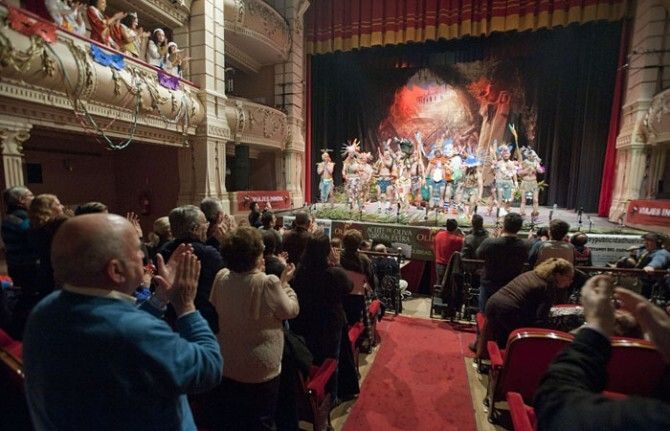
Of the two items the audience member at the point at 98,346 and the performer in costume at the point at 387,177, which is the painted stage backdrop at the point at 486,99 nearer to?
the performer in costume at the point at 387,177

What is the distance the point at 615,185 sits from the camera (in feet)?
33.7

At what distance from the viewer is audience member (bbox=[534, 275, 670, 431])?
26.5 inches

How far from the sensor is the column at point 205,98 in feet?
29.1

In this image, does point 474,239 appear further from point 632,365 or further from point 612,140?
point 612,140

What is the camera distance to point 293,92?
13.2 meters

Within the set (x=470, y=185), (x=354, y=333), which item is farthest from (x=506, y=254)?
(x=470, y=185)

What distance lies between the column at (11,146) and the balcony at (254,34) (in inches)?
257

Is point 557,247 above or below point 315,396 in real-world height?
above

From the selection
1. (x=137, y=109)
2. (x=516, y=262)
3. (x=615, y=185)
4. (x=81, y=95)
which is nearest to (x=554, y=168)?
(x=615, y=185)

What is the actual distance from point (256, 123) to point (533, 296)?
33.6 ft

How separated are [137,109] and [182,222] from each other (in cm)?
631

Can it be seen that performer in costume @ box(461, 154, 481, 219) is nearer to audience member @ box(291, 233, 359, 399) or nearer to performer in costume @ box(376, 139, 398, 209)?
performer in costume @ box(376, 139, 398, 209)

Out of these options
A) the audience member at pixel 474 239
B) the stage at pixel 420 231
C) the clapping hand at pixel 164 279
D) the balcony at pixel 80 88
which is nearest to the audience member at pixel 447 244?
the audience member at pixel 474 239

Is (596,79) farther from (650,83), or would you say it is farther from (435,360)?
(435,360)
